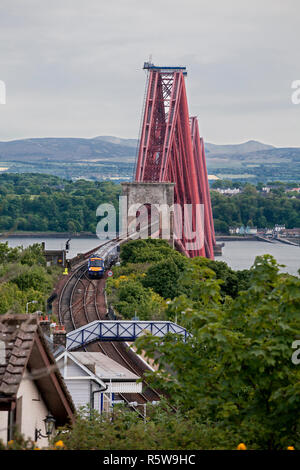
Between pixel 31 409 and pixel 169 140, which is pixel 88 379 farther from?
pixel 169 140

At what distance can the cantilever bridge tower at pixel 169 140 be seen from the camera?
67.8 metres

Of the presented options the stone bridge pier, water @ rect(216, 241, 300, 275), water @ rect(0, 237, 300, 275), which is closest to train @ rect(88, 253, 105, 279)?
the stone bridge pier

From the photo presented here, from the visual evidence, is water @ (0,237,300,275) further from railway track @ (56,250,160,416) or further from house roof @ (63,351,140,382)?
house roof @ (63,351,140,382)

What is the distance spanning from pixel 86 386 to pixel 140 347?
8.04 metres

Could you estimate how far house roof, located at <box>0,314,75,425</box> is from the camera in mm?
6355

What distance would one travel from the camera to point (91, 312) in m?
38.4

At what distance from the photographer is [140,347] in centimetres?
819

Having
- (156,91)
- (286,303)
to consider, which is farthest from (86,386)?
(156,91)

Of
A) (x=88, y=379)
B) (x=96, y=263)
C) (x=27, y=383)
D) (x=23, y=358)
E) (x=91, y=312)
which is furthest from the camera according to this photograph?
(x=96, y=263)

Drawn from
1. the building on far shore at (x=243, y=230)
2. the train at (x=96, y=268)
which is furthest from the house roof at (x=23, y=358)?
the building on far shore at (x=243, y=230)

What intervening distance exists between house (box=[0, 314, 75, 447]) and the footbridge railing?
18.0 metres

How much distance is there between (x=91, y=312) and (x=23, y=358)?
32073 millimetres

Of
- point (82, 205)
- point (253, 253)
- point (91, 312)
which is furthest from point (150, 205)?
point (82, 205)
